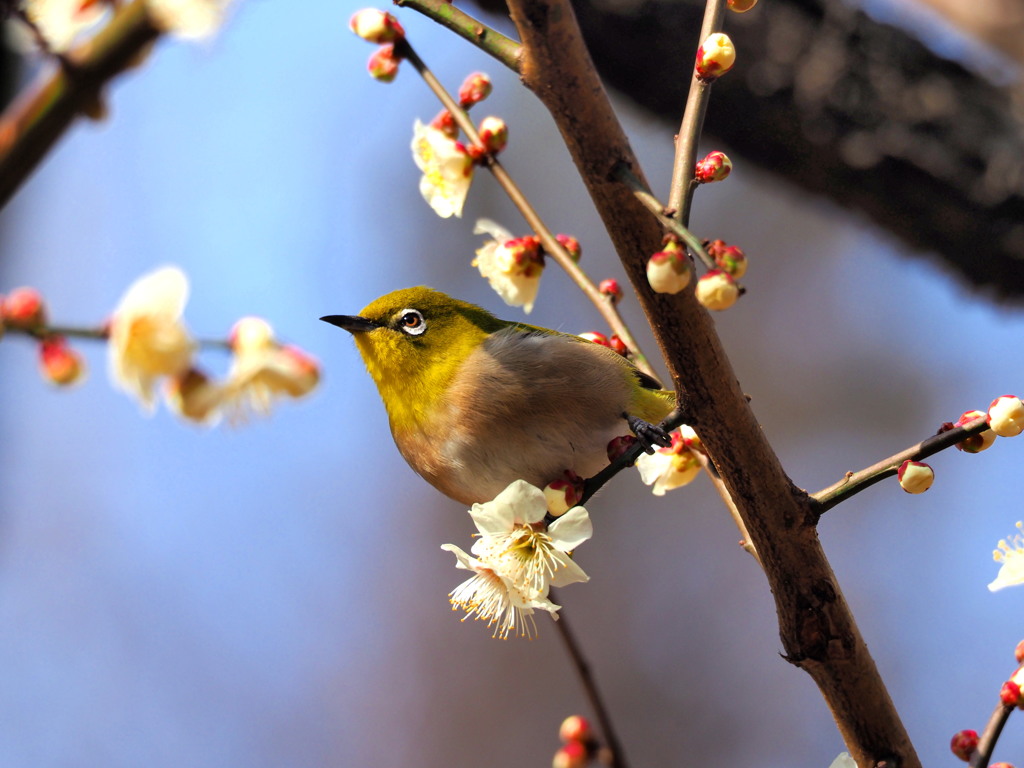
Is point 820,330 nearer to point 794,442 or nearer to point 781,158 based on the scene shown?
point 794,442

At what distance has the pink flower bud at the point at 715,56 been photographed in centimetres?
139

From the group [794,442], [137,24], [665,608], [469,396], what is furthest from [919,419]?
[137,24]

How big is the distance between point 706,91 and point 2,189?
3.43ft

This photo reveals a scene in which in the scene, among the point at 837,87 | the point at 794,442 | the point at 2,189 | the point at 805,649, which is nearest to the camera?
the point at 2,189

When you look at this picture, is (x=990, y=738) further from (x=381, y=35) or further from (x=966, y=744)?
(x=381, y=35)

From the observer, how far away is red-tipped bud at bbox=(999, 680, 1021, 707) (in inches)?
56.7

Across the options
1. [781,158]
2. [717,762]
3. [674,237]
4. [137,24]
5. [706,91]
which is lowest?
[717,762]

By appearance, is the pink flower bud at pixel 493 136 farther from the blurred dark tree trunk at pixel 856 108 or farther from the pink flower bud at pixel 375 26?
the blurred dark tree trunk at pixel 856 108

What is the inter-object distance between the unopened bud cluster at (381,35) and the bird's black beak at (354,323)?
105 centimetres

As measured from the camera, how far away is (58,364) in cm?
92

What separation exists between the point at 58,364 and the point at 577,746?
3.85ft

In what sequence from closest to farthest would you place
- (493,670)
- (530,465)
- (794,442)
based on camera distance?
(530,465)
(493,670)
(794,442)

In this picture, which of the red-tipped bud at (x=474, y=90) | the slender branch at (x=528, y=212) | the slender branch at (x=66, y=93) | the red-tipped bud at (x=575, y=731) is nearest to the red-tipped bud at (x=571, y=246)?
the slender branch at (x=528, y=212)

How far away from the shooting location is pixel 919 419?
711cm
